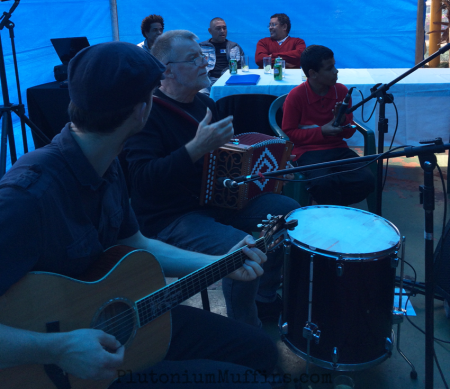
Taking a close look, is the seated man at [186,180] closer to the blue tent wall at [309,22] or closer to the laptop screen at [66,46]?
the laptop screen at [66,46]

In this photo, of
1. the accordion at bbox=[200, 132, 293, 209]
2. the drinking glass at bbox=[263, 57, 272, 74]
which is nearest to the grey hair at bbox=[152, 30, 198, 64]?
the accordion at bbox=[200, 132, 293, 209]

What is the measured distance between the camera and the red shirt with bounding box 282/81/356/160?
3.46 meters

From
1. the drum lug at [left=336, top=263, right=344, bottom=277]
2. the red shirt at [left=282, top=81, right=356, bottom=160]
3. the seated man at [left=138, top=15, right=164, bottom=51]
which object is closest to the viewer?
the drum lug at [left=336, top=263, right=344, bottom=277]

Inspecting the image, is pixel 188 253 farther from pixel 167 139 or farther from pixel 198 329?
pixel 167 139

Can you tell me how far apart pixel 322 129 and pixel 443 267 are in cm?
146

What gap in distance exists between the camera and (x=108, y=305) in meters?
1.32

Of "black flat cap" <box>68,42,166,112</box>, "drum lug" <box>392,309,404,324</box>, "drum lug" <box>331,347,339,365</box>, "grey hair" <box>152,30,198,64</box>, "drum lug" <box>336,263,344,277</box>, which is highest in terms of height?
"grey hair" <box>152,30,198,64</box>

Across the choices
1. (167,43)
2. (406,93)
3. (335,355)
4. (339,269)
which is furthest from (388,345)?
(406,93)

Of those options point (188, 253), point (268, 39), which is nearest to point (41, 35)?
point (268, 39)

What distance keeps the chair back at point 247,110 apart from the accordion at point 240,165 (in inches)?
51.3

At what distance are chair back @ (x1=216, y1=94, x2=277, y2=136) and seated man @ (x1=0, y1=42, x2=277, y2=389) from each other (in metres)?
2.14

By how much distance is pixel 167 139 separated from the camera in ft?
7.16

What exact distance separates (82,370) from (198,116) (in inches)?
64.5

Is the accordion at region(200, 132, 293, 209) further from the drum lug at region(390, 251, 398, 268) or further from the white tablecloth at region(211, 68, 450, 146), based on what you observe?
the white tablecloth at region(211, 68, 450, 146)
